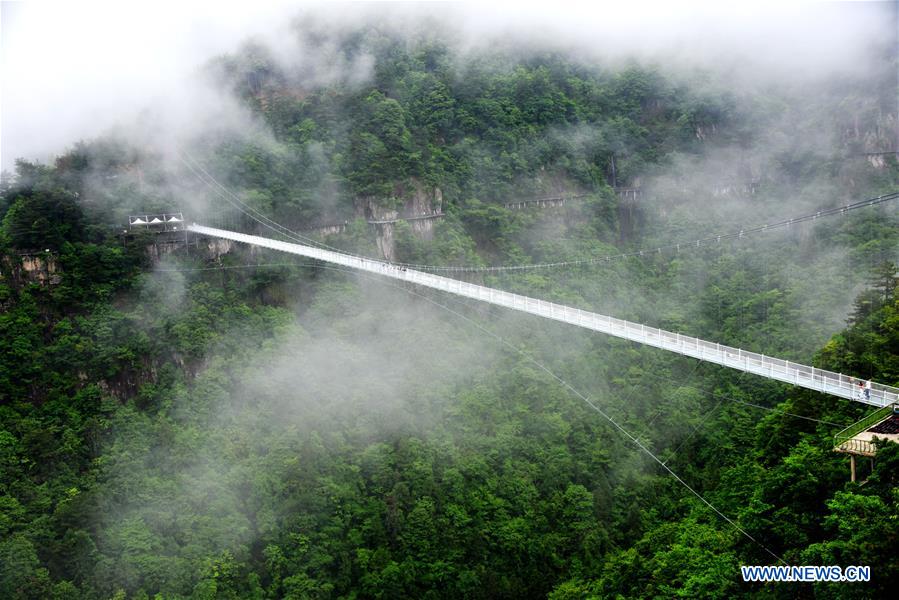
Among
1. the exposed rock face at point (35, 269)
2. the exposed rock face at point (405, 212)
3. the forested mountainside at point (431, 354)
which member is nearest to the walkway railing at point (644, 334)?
the forested mountainside at point (431, 354)

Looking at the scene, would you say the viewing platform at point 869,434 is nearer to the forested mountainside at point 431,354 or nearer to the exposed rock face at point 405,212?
the forested mountainside at point 431,354

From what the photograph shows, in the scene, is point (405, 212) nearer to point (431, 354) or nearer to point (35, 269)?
point (431, 354)

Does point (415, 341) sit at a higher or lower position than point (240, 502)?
higher

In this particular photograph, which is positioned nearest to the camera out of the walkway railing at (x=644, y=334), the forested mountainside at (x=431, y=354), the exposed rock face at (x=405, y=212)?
the walkway railing at (x=644, y=334)

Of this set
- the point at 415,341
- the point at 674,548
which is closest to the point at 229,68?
the point at 415,341

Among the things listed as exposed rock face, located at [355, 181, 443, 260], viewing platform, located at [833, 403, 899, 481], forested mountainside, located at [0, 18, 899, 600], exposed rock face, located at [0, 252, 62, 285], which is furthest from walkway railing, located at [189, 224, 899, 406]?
exposed rock face, located at [0, 252, 62, 285]

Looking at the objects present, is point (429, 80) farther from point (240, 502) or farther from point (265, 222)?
point (240, 502)

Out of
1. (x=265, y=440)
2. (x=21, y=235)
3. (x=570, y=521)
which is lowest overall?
(x=570, y=521)
